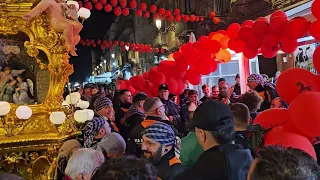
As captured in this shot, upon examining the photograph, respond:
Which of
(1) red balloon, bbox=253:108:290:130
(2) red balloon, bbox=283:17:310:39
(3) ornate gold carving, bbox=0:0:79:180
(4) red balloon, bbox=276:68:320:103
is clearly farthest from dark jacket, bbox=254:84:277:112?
(3) ornate gold carving, bbox=0:0:79:180

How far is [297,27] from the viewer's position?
530 centimetres

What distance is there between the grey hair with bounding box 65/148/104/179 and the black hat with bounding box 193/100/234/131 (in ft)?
2.71

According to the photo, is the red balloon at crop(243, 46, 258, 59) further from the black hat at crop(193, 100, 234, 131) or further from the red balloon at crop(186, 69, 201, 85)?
the black hat at crop(193, 100, 234, 131)

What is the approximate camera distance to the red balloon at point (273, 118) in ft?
12.6

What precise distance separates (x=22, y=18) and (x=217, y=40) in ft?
16.6

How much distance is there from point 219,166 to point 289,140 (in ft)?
4.34

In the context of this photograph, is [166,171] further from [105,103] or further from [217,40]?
[217,40]

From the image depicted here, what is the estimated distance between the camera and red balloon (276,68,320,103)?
4086 mm

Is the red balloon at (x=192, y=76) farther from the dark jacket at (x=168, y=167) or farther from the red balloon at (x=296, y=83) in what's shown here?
the dark jacket at (x=168, y=167)

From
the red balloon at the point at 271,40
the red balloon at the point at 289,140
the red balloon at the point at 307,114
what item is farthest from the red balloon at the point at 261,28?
the red balloon at the point at 289,140

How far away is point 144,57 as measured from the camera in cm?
3281

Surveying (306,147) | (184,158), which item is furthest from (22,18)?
(306,147)

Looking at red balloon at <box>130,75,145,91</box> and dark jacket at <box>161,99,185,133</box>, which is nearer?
dark jacket at <box>161,99,185,133</box>

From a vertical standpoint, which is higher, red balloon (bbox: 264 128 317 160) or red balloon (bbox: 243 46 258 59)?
red balloon (bbox: 243 46 258 59)
